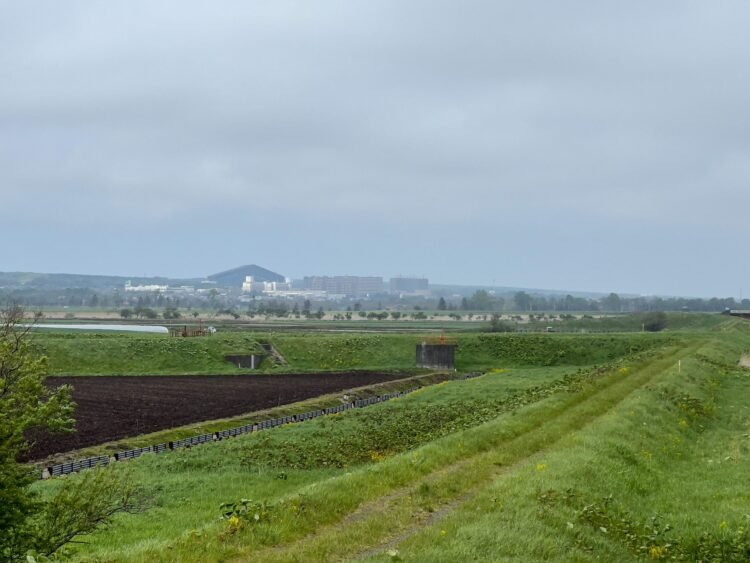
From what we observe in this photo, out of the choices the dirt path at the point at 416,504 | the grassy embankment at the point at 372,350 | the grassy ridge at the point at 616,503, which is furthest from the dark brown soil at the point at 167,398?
the grassy ridge at the point at 616,503

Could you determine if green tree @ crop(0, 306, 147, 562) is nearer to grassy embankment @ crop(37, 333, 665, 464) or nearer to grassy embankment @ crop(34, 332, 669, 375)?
grassy embankment @ crop(37, 333, 665, 464)

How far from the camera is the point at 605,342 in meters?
101

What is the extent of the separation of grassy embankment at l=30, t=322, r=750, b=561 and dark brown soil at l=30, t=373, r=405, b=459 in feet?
27.3

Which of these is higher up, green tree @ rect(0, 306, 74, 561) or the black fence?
green tree @ rect(0, 306, 74, 561)

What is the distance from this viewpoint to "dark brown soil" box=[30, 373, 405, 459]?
4438cm

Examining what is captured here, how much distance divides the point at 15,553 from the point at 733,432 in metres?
31.6

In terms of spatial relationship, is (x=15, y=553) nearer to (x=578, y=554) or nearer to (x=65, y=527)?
(x=65, y=527)

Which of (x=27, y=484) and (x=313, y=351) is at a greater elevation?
(x=27, y=484)

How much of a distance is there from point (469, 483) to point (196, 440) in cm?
2247

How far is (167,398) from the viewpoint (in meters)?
60.4

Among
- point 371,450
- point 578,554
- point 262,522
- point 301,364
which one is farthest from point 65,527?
point 301,364

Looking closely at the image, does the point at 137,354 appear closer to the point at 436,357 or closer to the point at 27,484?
the point at 436,357

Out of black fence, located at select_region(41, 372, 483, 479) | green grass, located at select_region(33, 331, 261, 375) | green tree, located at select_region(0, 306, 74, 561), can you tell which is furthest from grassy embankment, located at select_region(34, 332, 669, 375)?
green tree, located at select_region(0, 306, 74, 561)

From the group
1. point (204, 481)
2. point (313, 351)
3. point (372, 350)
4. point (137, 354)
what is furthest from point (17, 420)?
point (372, 350)
